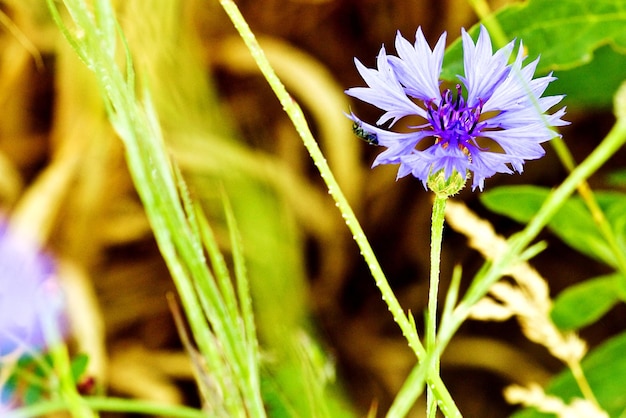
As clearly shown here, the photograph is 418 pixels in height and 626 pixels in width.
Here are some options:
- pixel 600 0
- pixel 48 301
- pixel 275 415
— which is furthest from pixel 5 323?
pixel 600 0

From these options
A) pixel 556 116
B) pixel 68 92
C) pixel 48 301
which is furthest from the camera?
pixel 68 92

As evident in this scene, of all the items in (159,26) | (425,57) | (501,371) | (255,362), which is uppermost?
(159,26)

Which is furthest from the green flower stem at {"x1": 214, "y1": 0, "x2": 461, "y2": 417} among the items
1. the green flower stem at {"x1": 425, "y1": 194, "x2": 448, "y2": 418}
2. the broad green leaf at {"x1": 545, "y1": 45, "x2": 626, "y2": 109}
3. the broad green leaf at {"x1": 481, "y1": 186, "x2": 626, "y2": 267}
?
the broad green leaf at {"x1": 545, "y1": 45, "x2": 626, "y2": 109}

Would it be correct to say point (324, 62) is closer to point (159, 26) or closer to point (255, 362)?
point (159, 26)

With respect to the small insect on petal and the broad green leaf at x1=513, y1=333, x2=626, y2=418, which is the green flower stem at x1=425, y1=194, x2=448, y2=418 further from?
the broad green leaf at x1=513, y1=333, x2=626, y2=418

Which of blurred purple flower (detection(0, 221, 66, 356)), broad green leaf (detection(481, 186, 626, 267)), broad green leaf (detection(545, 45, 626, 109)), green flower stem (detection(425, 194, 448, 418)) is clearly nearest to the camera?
green flower stem (detection(425, 194, 448, 418))
